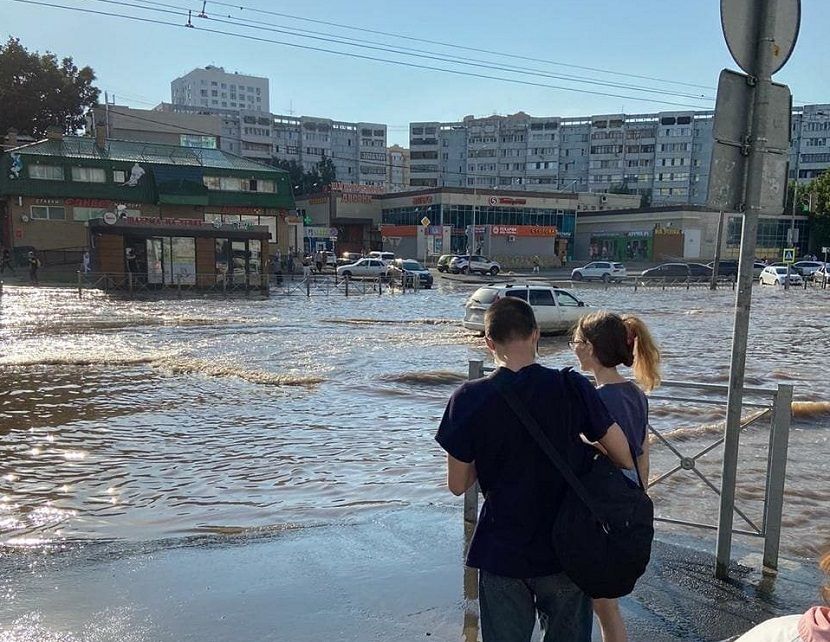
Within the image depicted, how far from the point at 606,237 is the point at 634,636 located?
7602cm

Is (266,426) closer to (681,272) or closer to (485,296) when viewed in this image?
(485,296)

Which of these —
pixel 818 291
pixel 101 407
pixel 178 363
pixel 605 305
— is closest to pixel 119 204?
pixel 605 305

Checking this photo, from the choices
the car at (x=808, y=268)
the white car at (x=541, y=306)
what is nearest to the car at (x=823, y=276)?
the car at (x=808, y=268)

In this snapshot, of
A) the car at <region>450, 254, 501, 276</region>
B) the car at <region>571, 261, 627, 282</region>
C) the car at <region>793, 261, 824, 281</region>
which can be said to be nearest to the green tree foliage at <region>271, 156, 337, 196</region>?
the car at <region>450, 254, 501, 276</region>

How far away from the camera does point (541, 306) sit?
1783 cm

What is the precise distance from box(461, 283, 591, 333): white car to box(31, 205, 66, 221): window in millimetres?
36968

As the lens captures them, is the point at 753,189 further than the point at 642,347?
Yes

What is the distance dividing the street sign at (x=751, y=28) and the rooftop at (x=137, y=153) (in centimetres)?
4817

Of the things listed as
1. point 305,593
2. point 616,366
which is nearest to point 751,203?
point 616,366

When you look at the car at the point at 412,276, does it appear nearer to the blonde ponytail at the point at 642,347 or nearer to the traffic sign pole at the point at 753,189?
the traffic sign pole at the point at 753,189

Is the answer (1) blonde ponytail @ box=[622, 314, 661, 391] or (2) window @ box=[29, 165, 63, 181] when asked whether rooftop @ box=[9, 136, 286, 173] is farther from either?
(1) blonde ponytail @ box=[622, 314, 661, 391]

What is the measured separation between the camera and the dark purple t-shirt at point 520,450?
7.52 ft

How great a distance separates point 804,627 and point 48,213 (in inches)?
1967

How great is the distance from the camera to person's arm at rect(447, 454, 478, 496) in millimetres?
2379
